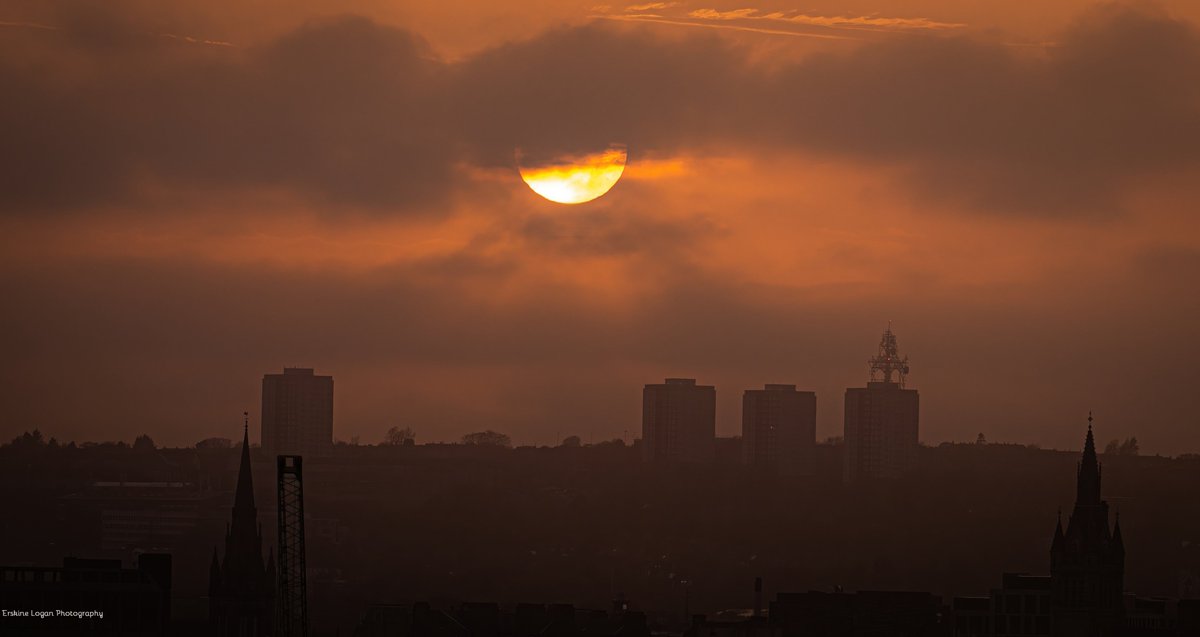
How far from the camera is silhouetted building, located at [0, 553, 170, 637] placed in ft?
317

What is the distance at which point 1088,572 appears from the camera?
11888cm

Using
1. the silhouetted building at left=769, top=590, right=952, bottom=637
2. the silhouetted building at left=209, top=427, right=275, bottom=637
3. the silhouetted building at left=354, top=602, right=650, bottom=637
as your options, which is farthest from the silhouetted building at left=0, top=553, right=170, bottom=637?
the silhouetted building at left=769, top=590, right=952, bottom=637


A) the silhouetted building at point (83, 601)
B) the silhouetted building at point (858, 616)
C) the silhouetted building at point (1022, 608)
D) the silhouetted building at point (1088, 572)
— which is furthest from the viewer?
the silhouetted building at point (1022, 608)

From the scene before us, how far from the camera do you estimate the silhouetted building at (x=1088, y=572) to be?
119m

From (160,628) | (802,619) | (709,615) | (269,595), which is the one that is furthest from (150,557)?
(709,615)

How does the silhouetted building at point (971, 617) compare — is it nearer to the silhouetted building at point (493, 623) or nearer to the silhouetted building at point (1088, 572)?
the silhouetted building at point (1088, 572)

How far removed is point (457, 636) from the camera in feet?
416

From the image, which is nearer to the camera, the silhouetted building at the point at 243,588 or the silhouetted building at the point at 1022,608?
the silhouetted building at the point at 243,588

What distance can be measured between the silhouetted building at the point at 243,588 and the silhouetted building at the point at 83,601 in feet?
57.5

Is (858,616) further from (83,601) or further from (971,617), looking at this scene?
(83,601)

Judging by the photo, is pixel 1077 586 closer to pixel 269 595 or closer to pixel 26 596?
pixel 269 595

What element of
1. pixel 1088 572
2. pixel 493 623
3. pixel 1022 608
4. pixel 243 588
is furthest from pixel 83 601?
pixel 1022 608

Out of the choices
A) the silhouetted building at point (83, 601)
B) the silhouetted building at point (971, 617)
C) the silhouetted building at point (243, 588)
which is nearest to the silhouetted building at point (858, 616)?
the silhouetted building at point (971, 617)

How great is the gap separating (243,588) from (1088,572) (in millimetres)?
37049
